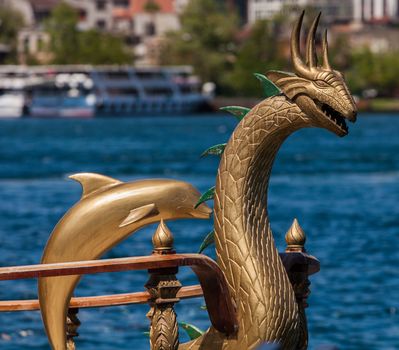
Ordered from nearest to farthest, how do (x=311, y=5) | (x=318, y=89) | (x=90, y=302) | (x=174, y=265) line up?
1. (x=174, y=265)
2. (x=318, y=89)
3. (x=90, y=302)
4. (x=311, y=5)

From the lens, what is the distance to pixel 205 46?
141m

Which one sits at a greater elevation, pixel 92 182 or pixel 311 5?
pixel 92 182

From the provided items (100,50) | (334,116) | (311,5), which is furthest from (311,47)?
(311,5)

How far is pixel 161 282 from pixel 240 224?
1.60 feet

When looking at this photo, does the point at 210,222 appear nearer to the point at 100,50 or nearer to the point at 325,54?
the point at 325,54

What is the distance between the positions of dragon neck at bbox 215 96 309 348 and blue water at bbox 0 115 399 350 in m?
9.16

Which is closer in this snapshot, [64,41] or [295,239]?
[295,239]

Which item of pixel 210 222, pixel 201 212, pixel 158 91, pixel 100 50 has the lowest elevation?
pixel 158 91

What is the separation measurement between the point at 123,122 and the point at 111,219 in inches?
4332

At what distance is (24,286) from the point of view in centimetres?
2269

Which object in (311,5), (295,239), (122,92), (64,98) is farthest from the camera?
(311,5)

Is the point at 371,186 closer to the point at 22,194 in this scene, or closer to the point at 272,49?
A: the point at 22,194

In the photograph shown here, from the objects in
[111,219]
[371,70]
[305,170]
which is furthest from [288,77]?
[371,70]

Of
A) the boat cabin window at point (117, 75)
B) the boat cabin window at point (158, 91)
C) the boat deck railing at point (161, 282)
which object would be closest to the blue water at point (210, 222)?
the boat deck railing at point (161, 282)
